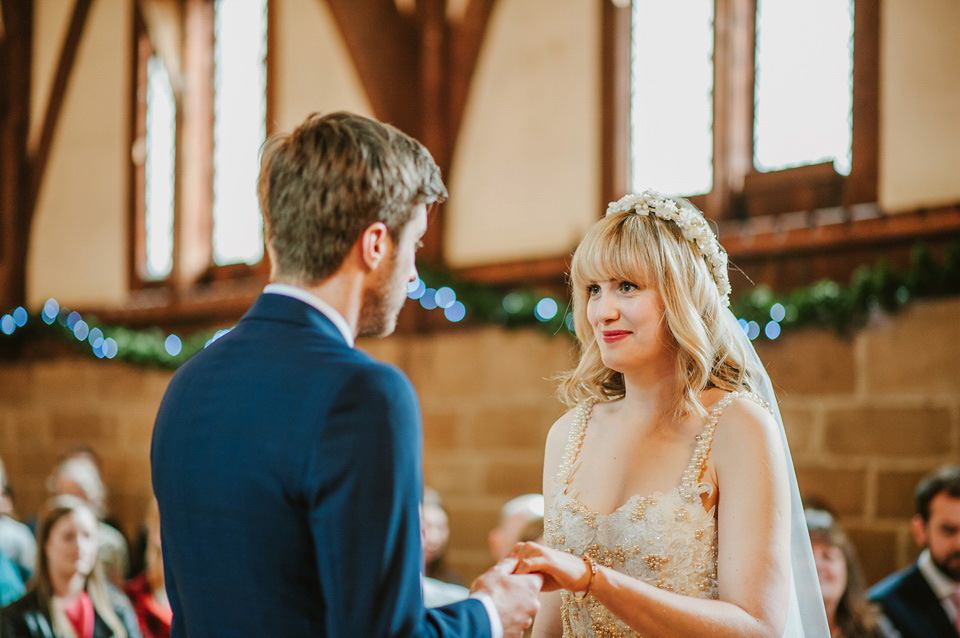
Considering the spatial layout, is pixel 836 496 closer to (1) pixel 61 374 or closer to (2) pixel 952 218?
(2) pixel 952 218

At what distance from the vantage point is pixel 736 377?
2.23 metres

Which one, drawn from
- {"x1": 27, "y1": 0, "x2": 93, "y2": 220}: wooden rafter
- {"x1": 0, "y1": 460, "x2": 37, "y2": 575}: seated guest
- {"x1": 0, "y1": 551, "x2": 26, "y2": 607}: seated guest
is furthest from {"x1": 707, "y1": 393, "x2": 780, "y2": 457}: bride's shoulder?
{"x1": 27, "y1": 0, "x2": 93, "y2": 220}: wooden rafter

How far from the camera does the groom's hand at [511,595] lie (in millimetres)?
1621

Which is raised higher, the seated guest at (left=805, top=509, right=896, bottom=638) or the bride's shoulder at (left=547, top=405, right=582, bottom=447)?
the bride's shoulder at (left=547, top=405, right=582, bottom=447)

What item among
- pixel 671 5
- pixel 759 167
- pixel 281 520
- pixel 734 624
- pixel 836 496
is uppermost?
pixel 671 5

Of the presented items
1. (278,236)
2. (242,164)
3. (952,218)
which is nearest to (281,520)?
(278,236)

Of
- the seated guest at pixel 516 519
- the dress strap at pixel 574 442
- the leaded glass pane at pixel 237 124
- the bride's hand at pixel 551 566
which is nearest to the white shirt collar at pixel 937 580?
the seated guest at pixel 516 519

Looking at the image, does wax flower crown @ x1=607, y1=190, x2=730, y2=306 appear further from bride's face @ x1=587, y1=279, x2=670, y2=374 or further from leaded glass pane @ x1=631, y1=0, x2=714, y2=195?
leaded glass pane @ x1=631, y1=0, x2=714, y2=195

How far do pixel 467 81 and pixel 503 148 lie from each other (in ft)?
1.53

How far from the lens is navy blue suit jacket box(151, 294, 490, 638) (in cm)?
140

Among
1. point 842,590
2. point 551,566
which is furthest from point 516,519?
point 551,566

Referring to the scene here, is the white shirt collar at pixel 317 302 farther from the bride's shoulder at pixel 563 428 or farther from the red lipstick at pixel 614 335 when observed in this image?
the bride's shoulder at pixel 563 428

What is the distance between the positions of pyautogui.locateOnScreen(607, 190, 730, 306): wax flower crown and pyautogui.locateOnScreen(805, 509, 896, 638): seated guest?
5.27 feet

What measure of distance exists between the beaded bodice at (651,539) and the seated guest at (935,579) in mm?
1971
